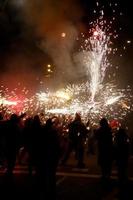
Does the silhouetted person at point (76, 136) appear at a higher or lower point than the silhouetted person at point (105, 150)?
higher

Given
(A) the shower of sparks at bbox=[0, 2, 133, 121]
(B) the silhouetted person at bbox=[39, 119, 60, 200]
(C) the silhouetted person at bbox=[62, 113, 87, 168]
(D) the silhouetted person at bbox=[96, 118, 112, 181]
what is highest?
(A) the shower of sparks at bbox=[0, 2, 133, 121]

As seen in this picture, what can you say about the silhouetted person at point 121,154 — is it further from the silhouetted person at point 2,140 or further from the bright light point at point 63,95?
the bright light point at point 63,95

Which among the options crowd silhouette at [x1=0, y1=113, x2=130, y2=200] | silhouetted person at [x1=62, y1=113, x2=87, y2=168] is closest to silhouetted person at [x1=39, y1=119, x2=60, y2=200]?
crowd silhouette at [x1=0, y1=113, x2=130, y2=200]

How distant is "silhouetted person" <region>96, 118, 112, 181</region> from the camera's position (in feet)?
36.0

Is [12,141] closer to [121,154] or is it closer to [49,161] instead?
[49,161]

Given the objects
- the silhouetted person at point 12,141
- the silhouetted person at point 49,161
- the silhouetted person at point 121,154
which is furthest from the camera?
the silhouetted person at point 12,141

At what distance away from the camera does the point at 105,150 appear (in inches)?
437

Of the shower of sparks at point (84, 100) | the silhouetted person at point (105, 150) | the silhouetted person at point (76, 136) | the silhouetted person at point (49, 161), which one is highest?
the shower of sparks at point (84, 100)

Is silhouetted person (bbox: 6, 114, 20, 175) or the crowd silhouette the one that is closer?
the crowd silhouette

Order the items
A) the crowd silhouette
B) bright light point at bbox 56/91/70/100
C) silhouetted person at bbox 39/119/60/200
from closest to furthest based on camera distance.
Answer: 1. silhouetted person at bbox 39/119/60/200
2. the crowd silhouette
3. bright light point at bbox 56/91/70/100

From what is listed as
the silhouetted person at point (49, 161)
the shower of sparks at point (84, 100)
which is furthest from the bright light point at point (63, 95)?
the silhouetted person at point (49, 161)

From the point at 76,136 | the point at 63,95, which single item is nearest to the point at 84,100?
the point at 63,95

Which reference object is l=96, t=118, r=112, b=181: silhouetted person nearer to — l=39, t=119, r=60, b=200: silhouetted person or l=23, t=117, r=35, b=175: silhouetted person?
l=23, t=117, r=35, b=175: silhouetted person

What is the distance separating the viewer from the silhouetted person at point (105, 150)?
36.0ft
